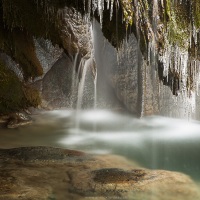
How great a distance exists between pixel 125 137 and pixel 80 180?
187 inches

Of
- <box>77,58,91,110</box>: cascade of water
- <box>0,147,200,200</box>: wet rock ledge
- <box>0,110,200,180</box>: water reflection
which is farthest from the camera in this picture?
<box>77,58,91,110</box>: cascade of water

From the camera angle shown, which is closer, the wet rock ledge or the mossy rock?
the wet rock ledge

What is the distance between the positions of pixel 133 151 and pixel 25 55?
608 centimetres

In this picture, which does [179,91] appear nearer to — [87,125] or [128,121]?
[87,125]

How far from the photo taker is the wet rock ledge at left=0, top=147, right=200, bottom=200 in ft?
16.1

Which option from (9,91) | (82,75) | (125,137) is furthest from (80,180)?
(82,75)

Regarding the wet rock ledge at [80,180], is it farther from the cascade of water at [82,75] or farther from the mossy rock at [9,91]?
the cascade of water at [82,75]

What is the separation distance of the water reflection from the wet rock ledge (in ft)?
3.09

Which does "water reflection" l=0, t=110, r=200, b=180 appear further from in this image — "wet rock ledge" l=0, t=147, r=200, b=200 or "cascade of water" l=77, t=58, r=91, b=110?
"cascade of water" l=77, t=58, r=91, b=110

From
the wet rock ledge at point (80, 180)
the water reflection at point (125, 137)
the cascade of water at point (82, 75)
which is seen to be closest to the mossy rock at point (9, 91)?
the water reflection at point (125, 137)

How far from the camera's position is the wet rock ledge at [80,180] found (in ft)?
16.1

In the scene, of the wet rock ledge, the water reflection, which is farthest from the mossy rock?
the wet rock ledge

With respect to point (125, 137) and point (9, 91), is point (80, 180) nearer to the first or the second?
point (125, 137)

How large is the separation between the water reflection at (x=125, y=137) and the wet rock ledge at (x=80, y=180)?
942 millimetres
